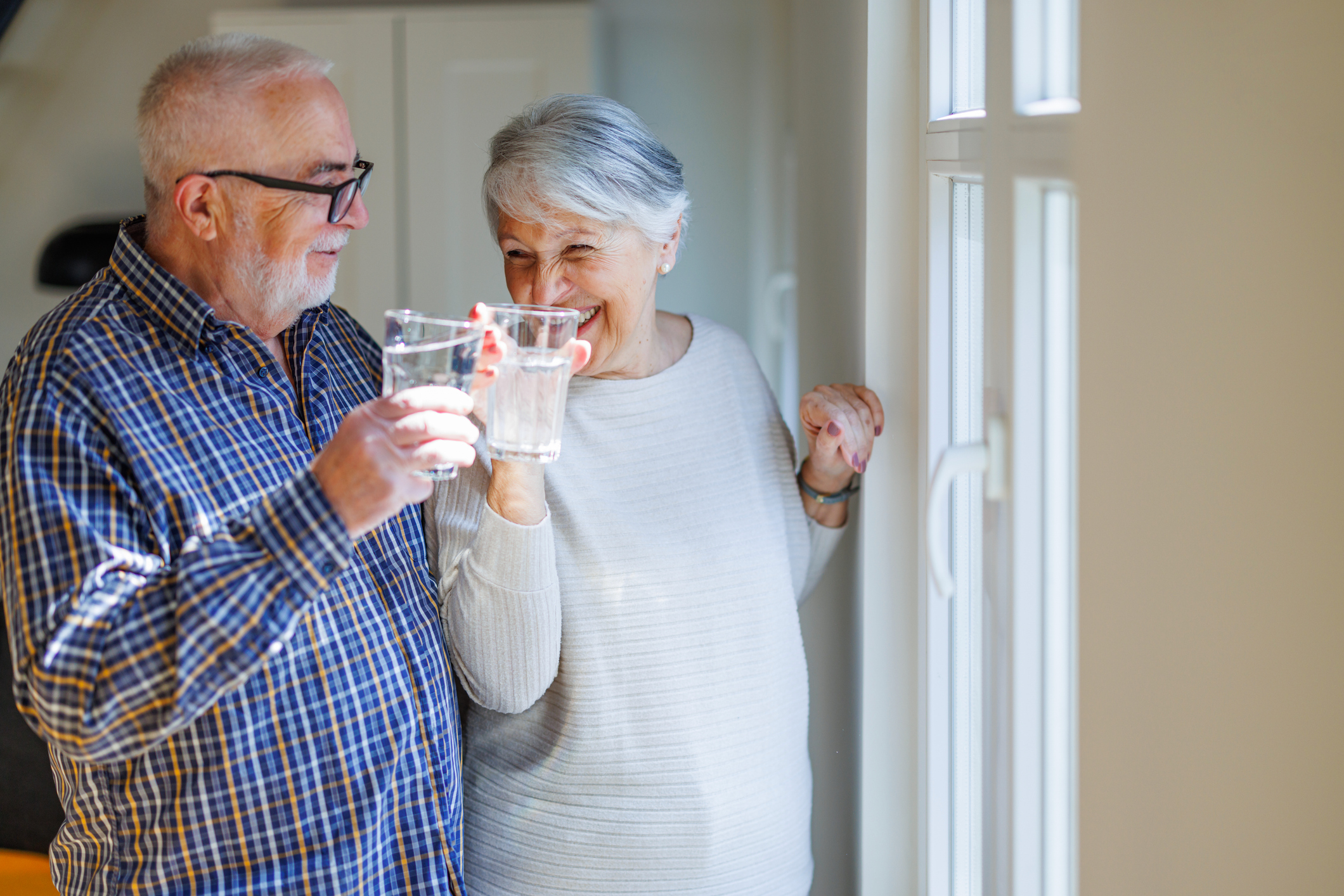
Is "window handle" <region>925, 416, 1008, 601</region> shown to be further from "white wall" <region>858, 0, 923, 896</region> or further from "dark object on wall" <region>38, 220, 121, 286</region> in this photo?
"dark object on wall" <region>38, 220, 121, 286</region>

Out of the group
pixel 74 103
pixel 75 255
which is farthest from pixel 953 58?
pixel 74 103

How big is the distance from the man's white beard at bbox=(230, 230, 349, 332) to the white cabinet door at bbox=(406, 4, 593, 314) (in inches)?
60.6

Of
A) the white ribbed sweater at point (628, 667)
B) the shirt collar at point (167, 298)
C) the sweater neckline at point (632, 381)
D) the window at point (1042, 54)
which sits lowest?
the white ribbed sweater at point (628, 667)

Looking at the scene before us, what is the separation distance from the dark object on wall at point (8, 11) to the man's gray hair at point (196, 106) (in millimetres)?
2142

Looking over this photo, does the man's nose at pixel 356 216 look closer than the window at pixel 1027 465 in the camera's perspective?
No

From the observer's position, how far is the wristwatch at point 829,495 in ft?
4.80

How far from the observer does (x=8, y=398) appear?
998mm

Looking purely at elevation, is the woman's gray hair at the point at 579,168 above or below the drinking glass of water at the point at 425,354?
above

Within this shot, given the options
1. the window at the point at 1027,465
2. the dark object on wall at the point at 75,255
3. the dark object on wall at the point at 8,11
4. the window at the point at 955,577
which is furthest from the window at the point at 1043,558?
the dark object on wall at the point at 8,11

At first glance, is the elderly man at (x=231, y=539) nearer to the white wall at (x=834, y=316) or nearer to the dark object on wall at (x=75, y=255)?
the white wall at (x=834, y=316)

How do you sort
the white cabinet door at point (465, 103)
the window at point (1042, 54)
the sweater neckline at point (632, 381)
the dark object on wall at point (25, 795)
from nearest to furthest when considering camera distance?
the window at point (1042, 54), the sweater neckline at point (632, 381), the dark object on wall at point (25, 795), the white cabinet door at point (465, 103)

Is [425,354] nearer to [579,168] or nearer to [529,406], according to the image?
[529,406]

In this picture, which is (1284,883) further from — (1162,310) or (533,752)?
(533,752)

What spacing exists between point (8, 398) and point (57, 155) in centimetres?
273
